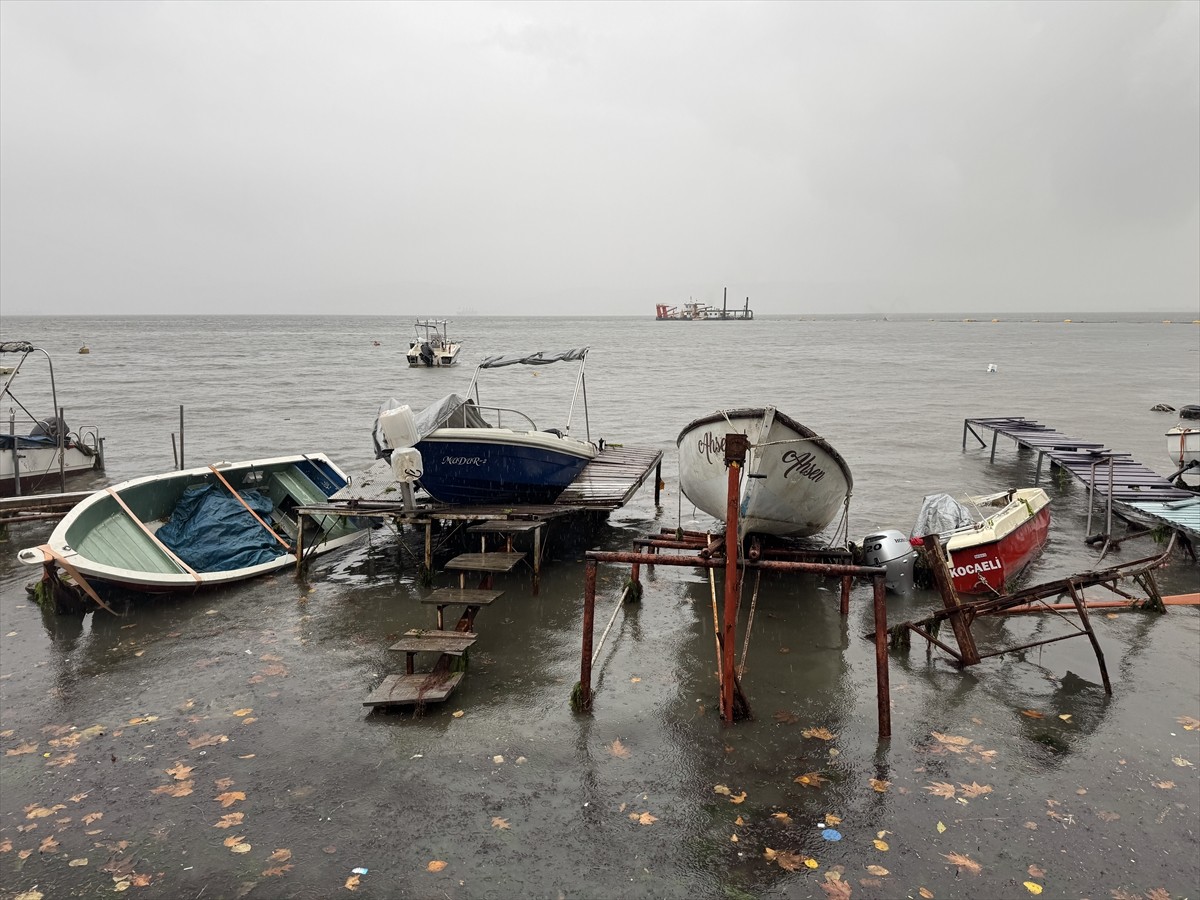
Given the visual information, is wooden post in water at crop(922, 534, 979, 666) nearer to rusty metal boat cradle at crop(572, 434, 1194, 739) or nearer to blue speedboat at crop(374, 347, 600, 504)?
rusty metal boat cradle at crop(572, 434, 1194, 739)

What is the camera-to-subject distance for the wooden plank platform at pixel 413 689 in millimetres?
7531

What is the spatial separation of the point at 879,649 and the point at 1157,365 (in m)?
71.4

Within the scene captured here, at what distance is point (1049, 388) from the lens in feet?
150

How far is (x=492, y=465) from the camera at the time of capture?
12562 millimetres

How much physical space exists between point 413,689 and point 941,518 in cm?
947

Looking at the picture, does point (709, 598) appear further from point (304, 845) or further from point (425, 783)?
point (304, 845)

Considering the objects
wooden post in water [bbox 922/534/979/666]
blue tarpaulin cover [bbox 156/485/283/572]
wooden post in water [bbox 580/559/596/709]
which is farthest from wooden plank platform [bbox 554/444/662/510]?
wooden post in water [bbox 922/534/979/666]

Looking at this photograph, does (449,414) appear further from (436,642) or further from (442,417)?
(436,642)

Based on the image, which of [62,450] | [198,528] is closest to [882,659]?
[198,528]

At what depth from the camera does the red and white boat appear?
10.8 meters

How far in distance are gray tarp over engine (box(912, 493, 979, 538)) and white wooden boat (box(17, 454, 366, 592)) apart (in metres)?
10.4

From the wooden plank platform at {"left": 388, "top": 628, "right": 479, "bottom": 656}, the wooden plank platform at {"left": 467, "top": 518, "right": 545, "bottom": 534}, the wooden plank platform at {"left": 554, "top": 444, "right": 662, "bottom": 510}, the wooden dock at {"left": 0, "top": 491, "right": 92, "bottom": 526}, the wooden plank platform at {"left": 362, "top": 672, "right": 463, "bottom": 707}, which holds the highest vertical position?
the wooden plank platform at {"left": 554, "top": 444, "right": 662, "bottom": 510}

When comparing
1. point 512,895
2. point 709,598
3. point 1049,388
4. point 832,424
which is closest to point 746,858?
point 512,895

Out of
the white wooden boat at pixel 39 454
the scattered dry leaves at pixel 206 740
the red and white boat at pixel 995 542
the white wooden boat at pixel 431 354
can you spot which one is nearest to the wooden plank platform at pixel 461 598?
the scattered dry leaves at pixel 206 740
